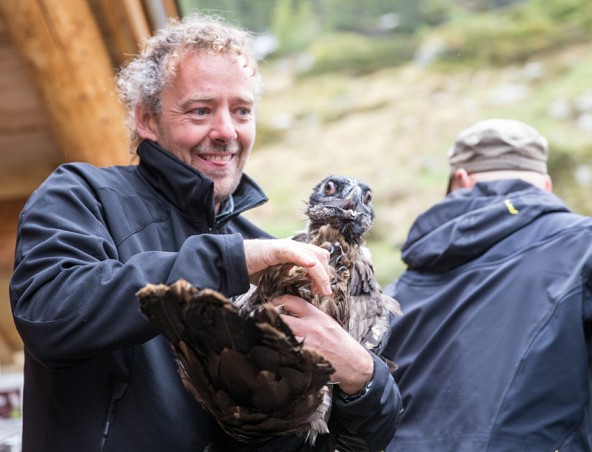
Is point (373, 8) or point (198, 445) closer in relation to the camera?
point (198, 445)

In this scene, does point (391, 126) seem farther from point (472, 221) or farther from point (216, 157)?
point (216, 157)

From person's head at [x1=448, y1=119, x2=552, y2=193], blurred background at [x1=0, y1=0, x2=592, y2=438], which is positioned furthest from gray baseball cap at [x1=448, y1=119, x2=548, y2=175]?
blurred background at [x1=0, y1=0, x2=592, y2=438]

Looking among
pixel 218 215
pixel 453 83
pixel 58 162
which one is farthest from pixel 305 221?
pixel 453 83

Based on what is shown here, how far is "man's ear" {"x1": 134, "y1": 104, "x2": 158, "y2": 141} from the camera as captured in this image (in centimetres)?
304

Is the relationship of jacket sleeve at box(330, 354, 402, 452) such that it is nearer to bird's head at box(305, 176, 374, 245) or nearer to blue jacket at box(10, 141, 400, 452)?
blue jacket at box(10, 141, 400, 452)

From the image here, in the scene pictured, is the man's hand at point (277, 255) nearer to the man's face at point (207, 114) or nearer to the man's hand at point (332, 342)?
the man's hand at point (332, 342)

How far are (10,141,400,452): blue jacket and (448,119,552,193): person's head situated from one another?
5.16ft

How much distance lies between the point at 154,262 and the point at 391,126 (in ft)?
32.0

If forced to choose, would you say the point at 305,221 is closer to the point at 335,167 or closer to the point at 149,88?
the point at 149,88

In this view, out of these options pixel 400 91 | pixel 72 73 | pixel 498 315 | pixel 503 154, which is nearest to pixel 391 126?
pixel 400 91

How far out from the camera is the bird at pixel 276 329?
2.07 metres

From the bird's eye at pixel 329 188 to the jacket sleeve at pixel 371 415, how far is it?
0.64 m

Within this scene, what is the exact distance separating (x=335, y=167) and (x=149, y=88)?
816 centimetres

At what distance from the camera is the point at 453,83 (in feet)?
39.9
